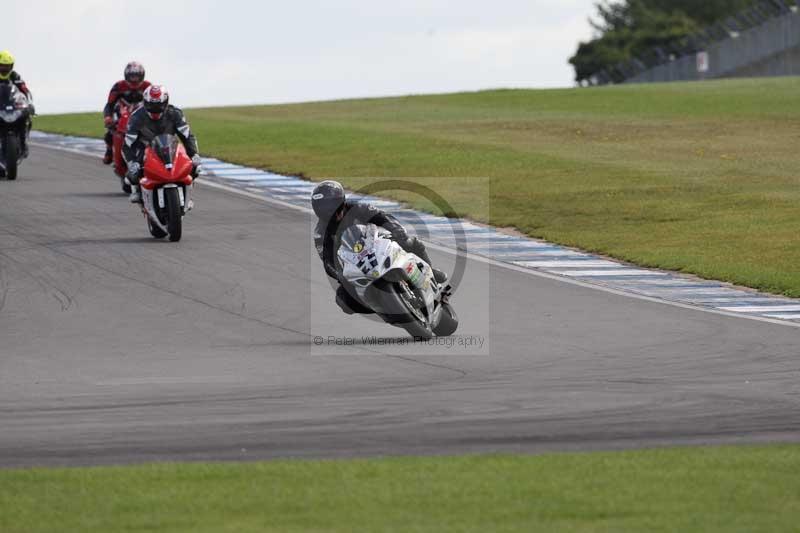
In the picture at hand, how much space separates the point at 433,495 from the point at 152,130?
13966 mm

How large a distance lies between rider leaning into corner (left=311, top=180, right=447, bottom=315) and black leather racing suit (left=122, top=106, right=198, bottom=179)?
751cm

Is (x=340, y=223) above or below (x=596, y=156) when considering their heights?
below

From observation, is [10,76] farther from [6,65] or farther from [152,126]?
[152,126]

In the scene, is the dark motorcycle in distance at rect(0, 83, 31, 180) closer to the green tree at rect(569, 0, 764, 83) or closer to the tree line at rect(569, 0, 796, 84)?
the tree line at rect(569, 0, 796, 84)

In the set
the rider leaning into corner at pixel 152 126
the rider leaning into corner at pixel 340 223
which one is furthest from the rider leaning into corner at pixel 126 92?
the rider leaning into corner at pixel 340 223

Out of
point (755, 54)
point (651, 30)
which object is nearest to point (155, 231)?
point (755, 54)

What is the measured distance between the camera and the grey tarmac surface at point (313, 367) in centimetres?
1025

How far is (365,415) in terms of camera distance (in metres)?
10.9

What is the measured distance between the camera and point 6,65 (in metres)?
26.8

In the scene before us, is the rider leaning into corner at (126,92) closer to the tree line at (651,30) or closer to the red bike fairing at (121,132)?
the red bike fairing at (121,132)

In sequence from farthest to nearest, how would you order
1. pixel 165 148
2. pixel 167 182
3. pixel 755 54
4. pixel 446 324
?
1. pixel 755 54
2. pixel 165 148
3. pixel 167 182
4. pixel 446 324

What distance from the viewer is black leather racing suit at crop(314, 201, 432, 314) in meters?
14.3

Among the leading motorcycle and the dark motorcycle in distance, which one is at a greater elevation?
the dark motorcycle in distance

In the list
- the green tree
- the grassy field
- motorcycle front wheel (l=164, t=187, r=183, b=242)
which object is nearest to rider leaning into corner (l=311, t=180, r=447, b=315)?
the grassy field
